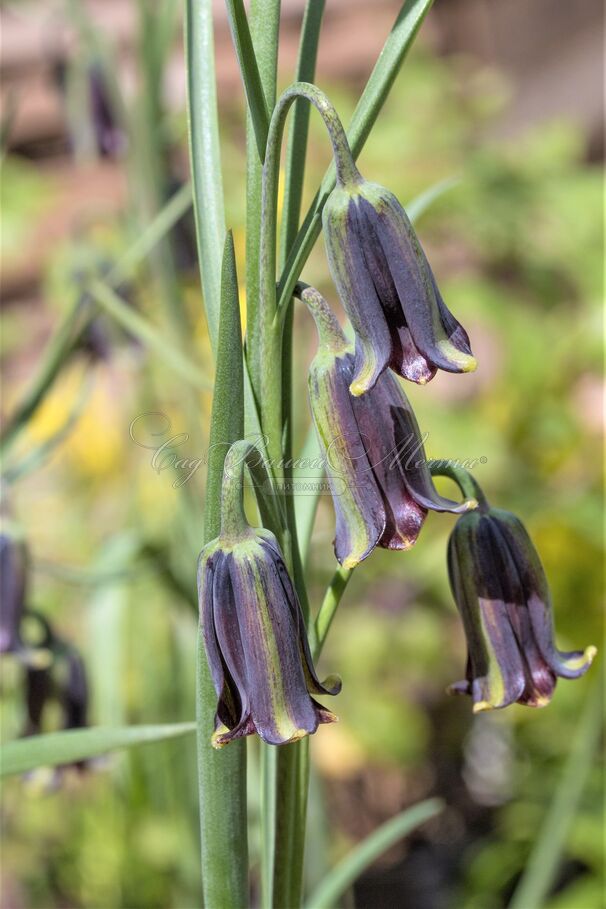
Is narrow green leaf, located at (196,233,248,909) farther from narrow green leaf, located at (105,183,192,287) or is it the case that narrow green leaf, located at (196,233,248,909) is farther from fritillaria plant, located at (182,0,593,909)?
narrow green leaf, located at (105,183,192,287)

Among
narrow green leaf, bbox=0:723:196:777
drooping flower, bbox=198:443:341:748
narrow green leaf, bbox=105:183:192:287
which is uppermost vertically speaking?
narrow green leaf, bbox=105:183:192:287

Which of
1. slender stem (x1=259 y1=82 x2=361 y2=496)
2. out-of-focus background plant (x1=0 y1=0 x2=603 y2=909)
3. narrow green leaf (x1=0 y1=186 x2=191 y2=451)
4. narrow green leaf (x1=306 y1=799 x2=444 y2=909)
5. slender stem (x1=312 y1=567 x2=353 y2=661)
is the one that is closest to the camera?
slender stem (x1=259 y1=82 x2=361 y2=496)

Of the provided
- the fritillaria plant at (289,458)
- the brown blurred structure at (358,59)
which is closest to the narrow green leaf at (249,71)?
the fritillaria plant at (289,458)

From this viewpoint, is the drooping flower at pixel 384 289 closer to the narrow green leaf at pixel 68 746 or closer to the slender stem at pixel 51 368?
the narrow green leaf at pixel 68 746

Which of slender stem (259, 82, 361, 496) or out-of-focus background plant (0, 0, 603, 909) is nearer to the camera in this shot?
slender stem (259, 82, 361, 496)

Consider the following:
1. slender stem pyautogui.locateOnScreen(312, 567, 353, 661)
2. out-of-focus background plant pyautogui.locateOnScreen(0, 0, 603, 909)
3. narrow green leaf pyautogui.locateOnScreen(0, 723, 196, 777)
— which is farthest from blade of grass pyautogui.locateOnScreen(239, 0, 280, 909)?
out-of-focus background plant pyautogui.locateOnScreen(0, 0, 603, 909)

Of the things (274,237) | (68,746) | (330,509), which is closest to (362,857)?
(68,746)

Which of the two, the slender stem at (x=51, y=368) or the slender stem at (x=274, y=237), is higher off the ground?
the slender stem at (x=51, y=368)
